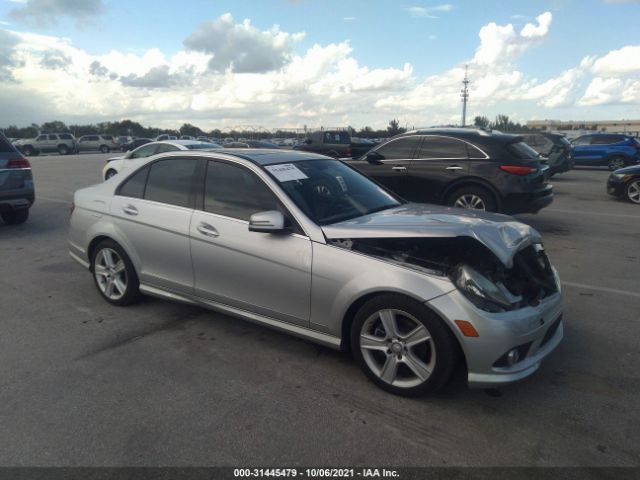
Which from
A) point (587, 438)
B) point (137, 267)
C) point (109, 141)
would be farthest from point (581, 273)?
point (109, 141)

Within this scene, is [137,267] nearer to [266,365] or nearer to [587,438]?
[266,365]

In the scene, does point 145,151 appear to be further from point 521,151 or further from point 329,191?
point 329,191

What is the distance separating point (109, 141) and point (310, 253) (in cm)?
5394

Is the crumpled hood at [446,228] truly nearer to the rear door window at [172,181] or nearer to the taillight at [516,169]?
the rear door window at [172,181]

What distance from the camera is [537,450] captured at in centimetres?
271

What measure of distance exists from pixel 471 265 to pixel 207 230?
2124 mm

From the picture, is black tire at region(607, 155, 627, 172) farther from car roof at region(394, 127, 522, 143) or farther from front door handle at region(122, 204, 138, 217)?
front door handle at region(122, 204, 138, 217)

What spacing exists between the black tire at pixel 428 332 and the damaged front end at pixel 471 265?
0.24 metres

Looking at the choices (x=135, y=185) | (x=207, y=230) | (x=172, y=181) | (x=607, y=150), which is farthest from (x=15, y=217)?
(x=607, y=150)

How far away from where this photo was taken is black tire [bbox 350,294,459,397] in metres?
2.98

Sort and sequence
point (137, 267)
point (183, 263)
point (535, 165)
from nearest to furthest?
1. point (183, 263)
2. point (137, 267)
3. point (535, 165)

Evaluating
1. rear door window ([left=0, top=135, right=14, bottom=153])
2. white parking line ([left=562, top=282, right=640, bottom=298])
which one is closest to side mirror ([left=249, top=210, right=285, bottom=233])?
white parking line ([left=562, top=282, right=640, bottom=298])

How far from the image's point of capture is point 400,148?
29.0 feet

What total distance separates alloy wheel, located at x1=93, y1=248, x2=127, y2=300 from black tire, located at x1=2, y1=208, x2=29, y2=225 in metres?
5.55
